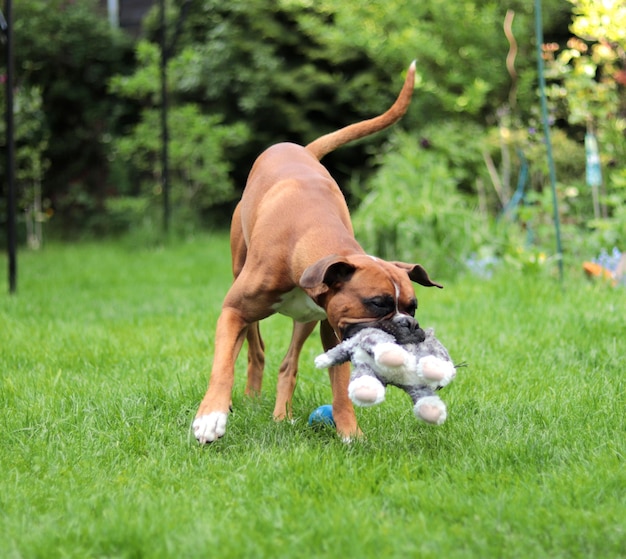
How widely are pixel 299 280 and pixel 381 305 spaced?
1.13ft

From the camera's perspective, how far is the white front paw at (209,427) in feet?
10.8

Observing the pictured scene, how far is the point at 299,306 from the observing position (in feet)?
11.7

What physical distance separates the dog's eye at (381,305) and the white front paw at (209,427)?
2.47 ft

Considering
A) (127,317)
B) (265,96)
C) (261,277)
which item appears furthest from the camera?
(265,96)

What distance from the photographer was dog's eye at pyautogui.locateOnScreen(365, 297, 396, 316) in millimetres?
3033

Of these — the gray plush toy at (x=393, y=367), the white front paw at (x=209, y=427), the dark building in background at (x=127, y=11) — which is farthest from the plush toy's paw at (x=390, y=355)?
the dark building in background at (x=127, y=11)

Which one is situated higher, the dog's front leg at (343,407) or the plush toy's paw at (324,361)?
the plush toy's paw at (324,361)

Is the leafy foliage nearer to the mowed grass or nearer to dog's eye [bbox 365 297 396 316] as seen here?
the mowed grass

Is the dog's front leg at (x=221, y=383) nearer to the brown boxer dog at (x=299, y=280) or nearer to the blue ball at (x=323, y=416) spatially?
the brown boxer dog at (x=299, y=280)

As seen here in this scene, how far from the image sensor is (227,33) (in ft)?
41.7

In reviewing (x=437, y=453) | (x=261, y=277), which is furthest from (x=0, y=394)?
(x=437, y=453)

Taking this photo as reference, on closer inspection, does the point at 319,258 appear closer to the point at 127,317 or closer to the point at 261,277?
the point at 261,277

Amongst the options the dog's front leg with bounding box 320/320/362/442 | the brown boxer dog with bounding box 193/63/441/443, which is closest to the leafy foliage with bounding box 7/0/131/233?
the brown boxer dog with bounding box 193/63/441/443

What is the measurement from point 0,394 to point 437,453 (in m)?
2.07
